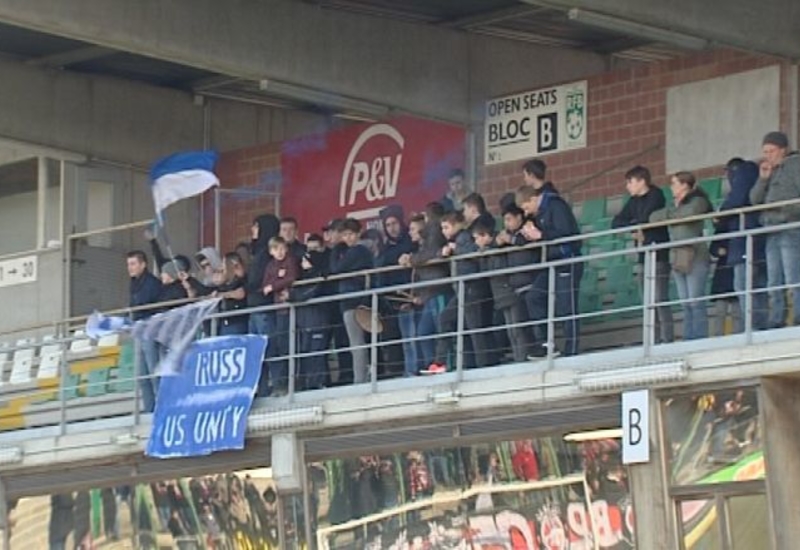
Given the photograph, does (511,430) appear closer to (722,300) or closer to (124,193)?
(722,300)

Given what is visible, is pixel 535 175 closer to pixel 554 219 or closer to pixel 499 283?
pixel 554 219

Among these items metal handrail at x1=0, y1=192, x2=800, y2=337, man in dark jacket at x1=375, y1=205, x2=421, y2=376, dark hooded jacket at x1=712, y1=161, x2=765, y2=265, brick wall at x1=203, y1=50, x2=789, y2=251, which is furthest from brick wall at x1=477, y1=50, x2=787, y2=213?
dark hooded jacket at x1=712, y1=161, x2=765, y2=265

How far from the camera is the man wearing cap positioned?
19.5 meters

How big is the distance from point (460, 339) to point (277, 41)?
5.66 m

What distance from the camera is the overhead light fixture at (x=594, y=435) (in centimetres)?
2096

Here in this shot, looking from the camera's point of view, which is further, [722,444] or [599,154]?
[599,154]

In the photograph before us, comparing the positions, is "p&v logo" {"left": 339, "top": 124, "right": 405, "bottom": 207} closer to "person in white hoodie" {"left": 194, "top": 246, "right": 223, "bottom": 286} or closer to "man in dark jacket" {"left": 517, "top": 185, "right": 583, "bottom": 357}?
"person in white hoodie" {"left": 194, "top": 246, "right": 223, "bottom": 286}

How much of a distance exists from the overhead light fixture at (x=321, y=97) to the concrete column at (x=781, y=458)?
8.34 meters

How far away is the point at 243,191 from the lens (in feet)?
101

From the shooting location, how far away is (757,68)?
24906 mm

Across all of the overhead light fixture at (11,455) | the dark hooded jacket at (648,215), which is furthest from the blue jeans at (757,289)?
the overhead light fixture at (11,455)

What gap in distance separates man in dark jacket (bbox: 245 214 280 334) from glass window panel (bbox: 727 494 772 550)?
5.61 m

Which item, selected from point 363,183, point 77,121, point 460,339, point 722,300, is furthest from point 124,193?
point 722,300

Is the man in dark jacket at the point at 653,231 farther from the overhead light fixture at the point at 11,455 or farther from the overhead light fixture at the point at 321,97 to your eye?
the overhead light fixture at the point at 11,455
